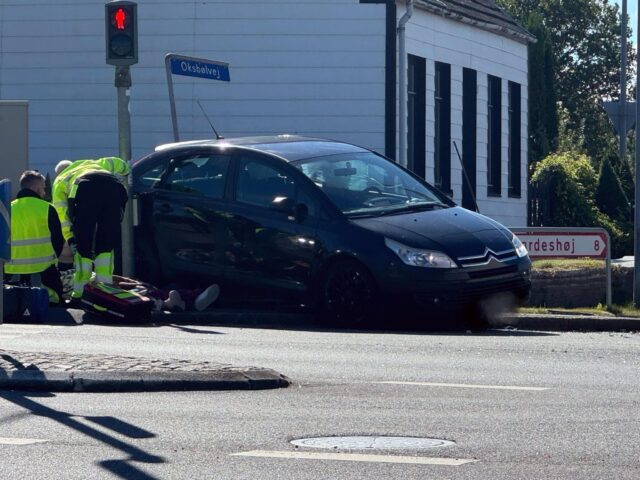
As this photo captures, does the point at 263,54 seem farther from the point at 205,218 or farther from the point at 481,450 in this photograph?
the point at 481,450

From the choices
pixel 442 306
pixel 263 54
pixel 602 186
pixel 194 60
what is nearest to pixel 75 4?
pixel 263 54

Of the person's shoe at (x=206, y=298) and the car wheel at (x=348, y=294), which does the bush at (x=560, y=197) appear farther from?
the car wheel at (x=348, y=294)

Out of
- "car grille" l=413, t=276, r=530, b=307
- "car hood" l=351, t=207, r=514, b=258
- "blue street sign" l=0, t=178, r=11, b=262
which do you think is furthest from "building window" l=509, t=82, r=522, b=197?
"blue street sign" l=0, t=178, r=11, b=262

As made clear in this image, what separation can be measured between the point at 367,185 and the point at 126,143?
279cm

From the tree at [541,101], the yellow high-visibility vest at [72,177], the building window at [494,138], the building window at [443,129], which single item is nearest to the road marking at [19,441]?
the yellow high-visibility vest at [72,177]

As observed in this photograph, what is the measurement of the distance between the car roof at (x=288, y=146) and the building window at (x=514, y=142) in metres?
19.2

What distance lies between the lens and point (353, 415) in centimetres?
827

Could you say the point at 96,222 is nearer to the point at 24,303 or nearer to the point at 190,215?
the point at 190,215

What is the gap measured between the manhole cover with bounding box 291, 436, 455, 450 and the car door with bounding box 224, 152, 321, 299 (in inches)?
240

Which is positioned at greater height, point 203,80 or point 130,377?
point 203,80

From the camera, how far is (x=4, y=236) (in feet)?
34.7

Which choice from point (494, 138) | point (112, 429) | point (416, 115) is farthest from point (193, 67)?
point (494, 138)

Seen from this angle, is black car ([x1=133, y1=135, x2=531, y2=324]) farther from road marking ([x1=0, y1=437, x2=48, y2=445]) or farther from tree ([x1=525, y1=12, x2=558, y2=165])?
tree ([x1=525, y1=12, x2=558, y2=165])

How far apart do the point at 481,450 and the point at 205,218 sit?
298 inches
